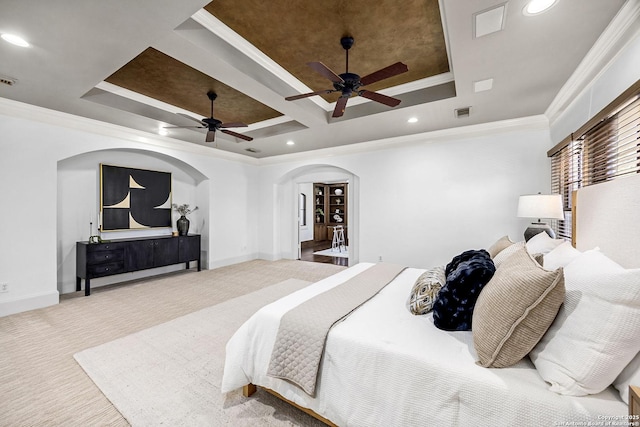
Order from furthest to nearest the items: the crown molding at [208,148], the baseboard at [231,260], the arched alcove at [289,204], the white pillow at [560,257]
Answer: the arched alcove at [289,204], the baseboard at [231,260], the crown molding at [208,148], the white pillow at [560,257]

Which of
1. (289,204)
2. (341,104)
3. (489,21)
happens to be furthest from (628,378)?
(289,204)

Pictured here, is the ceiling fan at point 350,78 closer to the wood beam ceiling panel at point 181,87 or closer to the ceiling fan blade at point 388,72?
the ceiling fan blade at point 388,72

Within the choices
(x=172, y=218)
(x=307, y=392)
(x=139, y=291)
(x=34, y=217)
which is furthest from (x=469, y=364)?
(x=172, y=218)

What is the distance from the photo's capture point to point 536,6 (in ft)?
5.72

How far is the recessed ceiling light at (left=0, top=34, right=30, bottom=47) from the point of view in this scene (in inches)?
80.8

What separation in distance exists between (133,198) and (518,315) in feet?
18.6

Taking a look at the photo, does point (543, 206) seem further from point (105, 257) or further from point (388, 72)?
point (105, 257)

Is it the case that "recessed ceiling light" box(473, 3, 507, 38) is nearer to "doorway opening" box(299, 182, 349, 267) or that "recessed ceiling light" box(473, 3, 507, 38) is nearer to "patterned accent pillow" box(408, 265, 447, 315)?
"patterned accent pillow" box(408, 265, 447, 315)

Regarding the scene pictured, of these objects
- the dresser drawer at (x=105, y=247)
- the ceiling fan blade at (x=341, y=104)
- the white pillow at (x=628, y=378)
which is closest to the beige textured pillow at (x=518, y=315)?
the white pillow at (x=628, y=378)

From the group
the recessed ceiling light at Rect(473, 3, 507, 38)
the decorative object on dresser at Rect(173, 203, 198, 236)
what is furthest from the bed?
the decorative object on dresser at Rect(173, 203, 198, 236)

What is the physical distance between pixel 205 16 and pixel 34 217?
11.6ft

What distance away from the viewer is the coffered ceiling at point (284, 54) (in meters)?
1.88

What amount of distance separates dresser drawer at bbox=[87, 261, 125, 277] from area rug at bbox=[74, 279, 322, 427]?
77.9 inches

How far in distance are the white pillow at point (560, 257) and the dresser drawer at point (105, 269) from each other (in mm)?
5311
